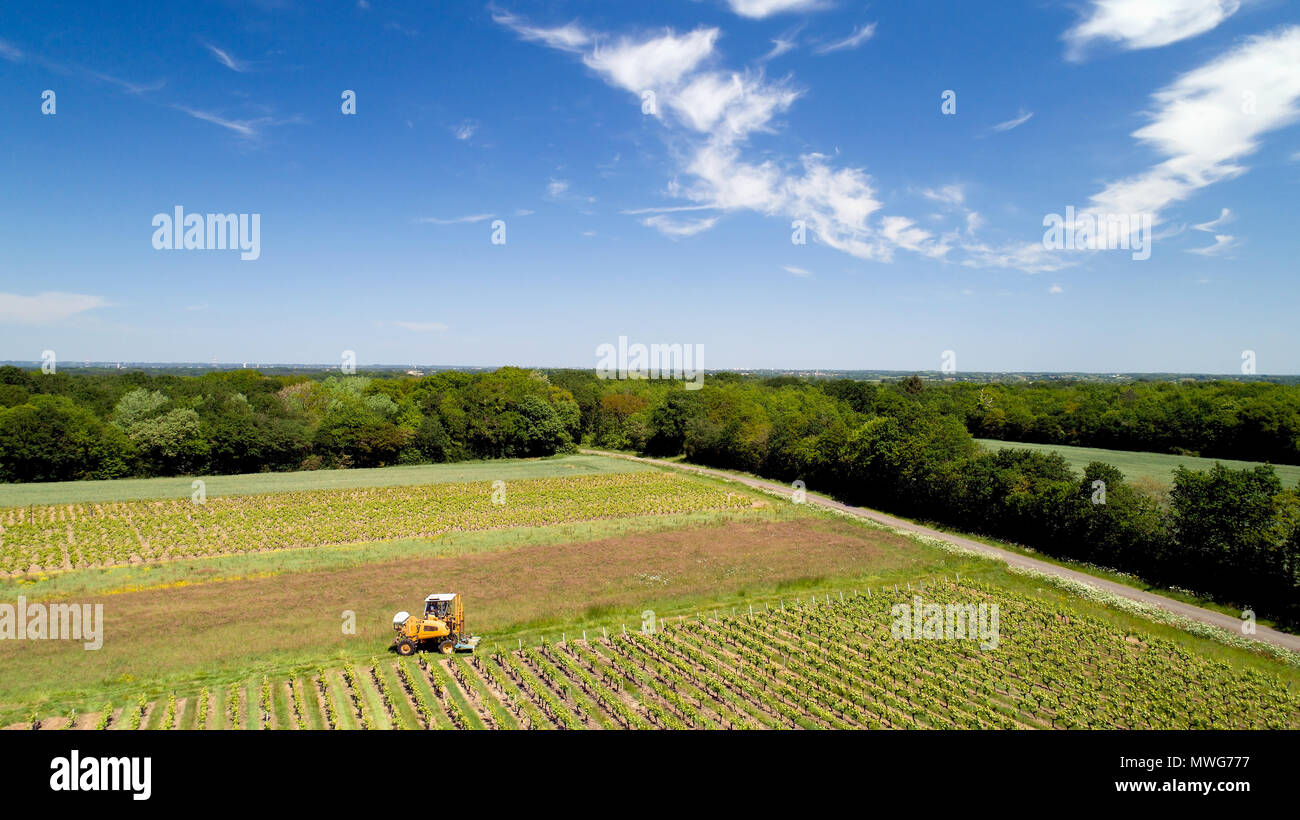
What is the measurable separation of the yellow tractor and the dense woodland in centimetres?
3103

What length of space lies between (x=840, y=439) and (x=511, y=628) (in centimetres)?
3726

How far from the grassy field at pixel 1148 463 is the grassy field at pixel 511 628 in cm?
2848

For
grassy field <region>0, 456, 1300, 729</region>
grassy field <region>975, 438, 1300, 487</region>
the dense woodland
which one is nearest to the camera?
grassy field <region>0, 456, 1300, 729</region>

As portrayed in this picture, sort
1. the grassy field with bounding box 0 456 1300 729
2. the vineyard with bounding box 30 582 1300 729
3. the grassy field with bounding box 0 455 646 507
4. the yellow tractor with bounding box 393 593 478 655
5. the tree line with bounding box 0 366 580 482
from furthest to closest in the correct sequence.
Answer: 1. the tree line with bounding box 0 366 580 482
2. the grassy field with bounding box 0 455 646 507
3. the yellow tractor with bounding box 393 593 478 655
4. the grassy field with bounding box 0 456 1300 729
5. the vineyard with bounding box 30 582 1300 729

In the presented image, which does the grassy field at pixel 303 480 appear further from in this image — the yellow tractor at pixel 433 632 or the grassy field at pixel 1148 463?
the grassy field at pixel 1148 463

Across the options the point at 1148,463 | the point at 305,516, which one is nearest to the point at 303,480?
the point at 305,516

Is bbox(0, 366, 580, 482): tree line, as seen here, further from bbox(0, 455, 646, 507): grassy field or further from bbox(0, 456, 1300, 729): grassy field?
bbox(0, 456, 1300, 729): grassy field

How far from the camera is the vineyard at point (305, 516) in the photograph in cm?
3322

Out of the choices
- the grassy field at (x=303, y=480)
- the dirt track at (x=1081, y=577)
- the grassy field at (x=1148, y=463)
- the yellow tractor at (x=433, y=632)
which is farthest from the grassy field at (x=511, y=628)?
the grassy field at (x=1148, y=463)

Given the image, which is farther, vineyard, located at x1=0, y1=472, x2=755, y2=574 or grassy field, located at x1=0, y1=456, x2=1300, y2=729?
vineyard, located at x1=0, y1=472, x2=755, y2=574

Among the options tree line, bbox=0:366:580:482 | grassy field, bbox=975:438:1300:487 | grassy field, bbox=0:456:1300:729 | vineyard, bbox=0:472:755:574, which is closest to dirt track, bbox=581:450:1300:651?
grassy field, bbox=0:456:1300:729

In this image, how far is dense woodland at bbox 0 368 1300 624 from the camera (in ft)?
93.6

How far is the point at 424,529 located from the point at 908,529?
3056cm
